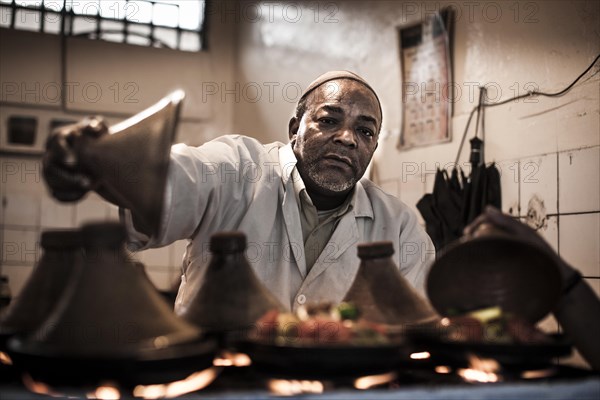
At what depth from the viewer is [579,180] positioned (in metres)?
2.70

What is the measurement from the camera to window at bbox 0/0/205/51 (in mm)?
5395

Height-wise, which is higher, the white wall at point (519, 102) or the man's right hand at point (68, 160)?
the white wall at point (519, 102)

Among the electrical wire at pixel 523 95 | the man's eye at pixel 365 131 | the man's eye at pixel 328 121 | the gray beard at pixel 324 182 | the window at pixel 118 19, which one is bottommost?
the gray beard at pixel 324 182

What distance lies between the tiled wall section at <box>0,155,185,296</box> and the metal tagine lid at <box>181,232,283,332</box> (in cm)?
379

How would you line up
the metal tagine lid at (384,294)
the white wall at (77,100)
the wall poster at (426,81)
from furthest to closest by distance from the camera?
the white wall at (77,100) → the wall poster at (426,81) → the metal tagine lid at (384,294)

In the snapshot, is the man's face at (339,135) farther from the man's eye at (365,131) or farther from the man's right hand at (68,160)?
the man's right hand at (68,160)

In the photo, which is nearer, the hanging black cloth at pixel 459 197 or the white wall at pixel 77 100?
the hanging black cloth at pixel 459 197

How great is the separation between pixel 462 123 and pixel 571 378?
2249mm

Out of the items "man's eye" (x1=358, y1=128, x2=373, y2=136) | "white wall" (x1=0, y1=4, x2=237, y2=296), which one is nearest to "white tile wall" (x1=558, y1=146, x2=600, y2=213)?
"man's eye" (x1=358, y1=128, x2=373, y2=136)

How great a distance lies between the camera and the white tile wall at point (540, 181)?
9.28 ft

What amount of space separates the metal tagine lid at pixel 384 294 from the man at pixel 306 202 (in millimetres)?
799

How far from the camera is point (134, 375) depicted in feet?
3.39

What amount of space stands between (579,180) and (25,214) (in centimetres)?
416

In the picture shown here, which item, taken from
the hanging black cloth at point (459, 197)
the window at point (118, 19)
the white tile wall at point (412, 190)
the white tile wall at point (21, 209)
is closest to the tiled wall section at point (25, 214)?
the white tile wall at point (21, 209)
